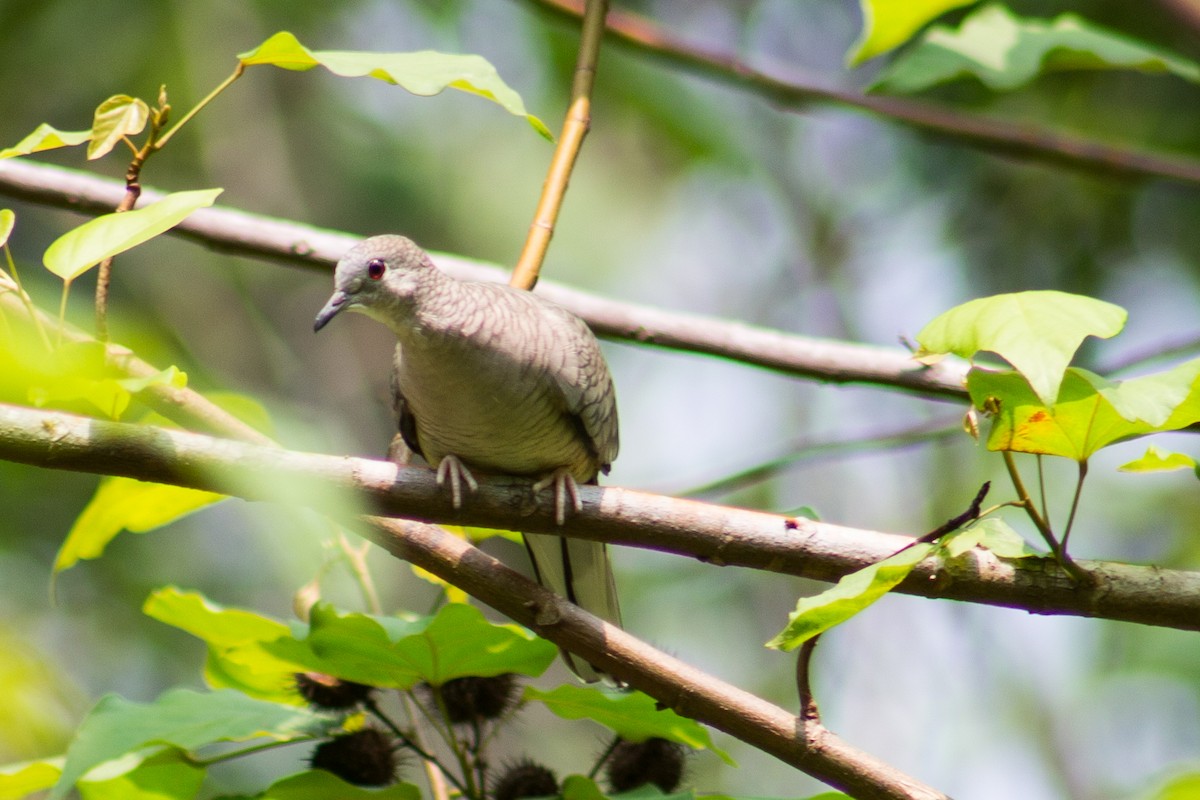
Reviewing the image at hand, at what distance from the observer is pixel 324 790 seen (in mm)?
2248

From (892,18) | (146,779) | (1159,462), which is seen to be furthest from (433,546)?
(892,18)

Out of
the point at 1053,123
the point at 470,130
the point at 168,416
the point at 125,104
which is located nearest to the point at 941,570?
the point at 168,416

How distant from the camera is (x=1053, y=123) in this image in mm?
7793

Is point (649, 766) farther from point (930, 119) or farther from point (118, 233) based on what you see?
point (930, 119)

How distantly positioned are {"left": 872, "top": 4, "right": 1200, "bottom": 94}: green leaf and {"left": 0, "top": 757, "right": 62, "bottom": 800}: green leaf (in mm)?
2837

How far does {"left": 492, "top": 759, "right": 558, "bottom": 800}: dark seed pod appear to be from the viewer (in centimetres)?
237

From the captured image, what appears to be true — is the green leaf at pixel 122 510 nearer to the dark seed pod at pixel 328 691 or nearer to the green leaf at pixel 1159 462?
the dark seed pod at pixel 328 691

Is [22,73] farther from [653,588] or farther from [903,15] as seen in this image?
[903,15]

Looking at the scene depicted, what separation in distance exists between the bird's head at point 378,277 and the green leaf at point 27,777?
1.22 metres

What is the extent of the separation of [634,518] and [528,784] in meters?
0.60

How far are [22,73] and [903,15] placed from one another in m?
8.19

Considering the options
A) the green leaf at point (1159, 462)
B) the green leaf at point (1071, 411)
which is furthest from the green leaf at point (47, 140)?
the green leaf at point (1159, 462)

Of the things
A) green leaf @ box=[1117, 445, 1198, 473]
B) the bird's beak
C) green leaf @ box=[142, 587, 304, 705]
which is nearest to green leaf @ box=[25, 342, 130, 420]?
green leaf @ box=[142, 587, 304, 705]

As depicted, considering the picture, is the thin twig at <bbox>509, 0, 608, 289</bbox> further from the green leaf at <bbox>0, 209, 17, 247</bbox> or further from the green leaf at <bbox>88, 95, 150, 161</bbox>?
the green leaf at <bbox>0, 209, 17, 247</bbox>
